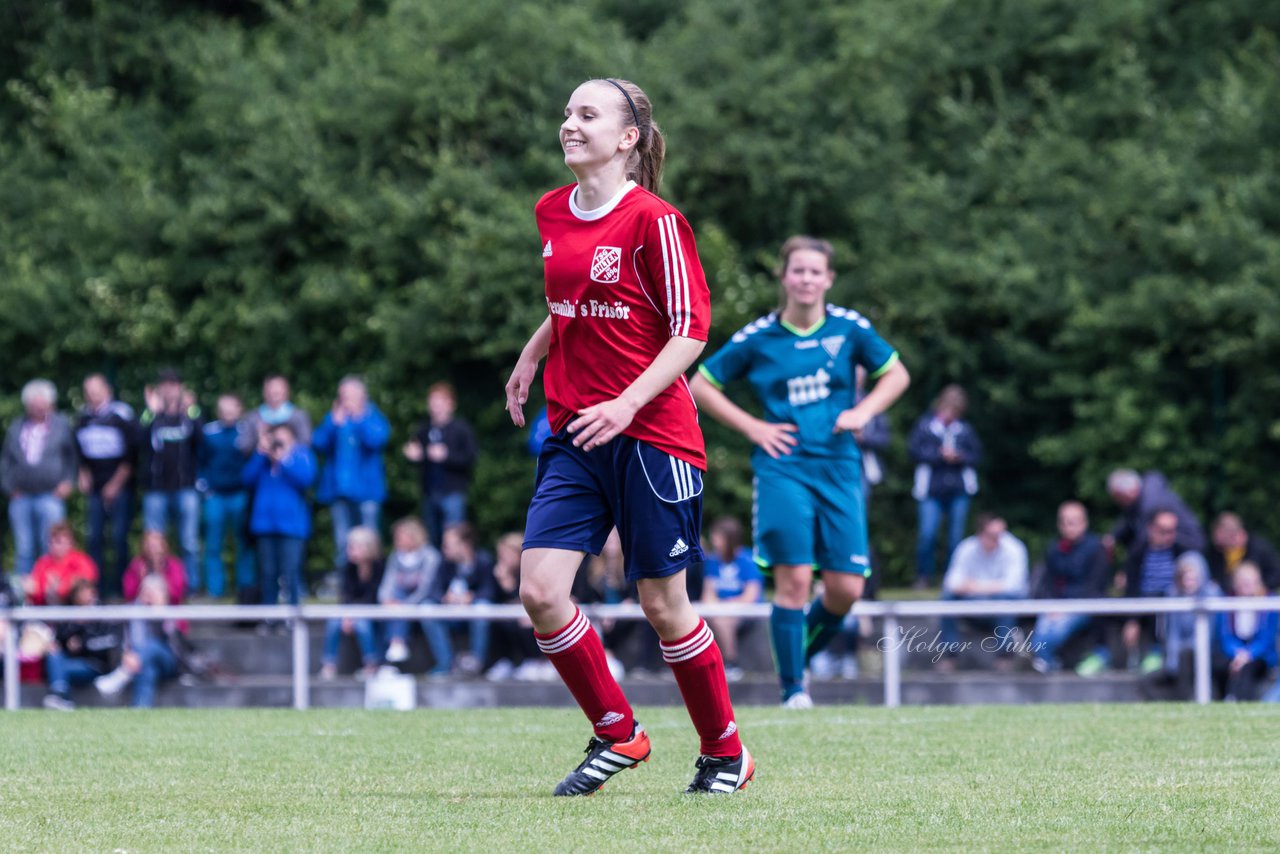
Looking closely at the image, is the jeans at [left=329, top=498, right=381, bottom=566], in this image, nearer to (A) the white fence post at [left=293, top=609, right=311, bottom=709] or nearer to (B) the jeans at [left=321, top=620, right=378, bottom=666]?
(B) the jeans at [left=321, top=620, right=378, bottom=666]

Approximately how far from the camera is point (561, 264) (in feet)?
18.4

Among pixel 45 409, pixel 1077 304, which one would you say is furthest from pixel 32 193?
pixel 1077 304

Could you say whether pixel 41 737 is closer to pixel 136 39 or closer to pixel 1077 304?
pixel 1077 304

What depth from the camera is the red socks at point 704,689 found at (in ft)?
18.6

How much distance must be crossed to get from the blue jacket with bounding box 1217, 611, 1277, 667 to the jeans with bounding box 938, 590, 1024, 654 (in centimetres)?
149

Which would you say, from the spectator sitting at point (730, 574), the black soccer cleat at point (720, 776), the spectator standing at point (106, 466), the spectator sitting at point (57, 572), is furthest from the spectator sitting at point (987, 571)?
the black soccer cleat at point (720, 776)

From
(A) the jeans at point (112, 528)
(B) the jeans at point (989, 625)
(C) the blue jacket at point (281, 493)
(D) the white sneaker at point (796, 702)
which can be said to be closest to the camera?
(D) the white sneaker at point (796, 702)

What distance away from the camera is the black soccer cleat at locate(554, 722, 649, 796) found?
222 inches

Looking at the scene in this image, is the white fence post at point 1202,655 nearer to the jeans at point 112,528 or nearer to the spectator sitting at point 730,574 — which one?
the spectator sitting at point 730,574

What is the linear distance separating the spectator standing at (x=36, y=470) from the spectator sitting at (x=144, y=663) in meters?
1.98

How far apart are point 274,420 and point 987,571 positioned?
5736mm

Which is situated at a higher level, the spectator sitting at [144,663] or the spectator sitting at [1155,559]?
the spectator sitting at [1155,559]

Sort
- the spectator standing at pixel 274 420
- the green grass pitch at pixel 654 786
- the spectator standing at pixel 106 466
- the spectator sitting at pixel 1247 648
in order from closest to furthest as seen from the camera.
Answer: the green grass pitch at pixel 654 786
the spectator sitting at pixel 1247 648
the spectator standing at pixel 274 420
the spectator standing at pixel 106 466

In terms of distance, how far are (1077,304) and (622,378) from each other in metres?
13.0
